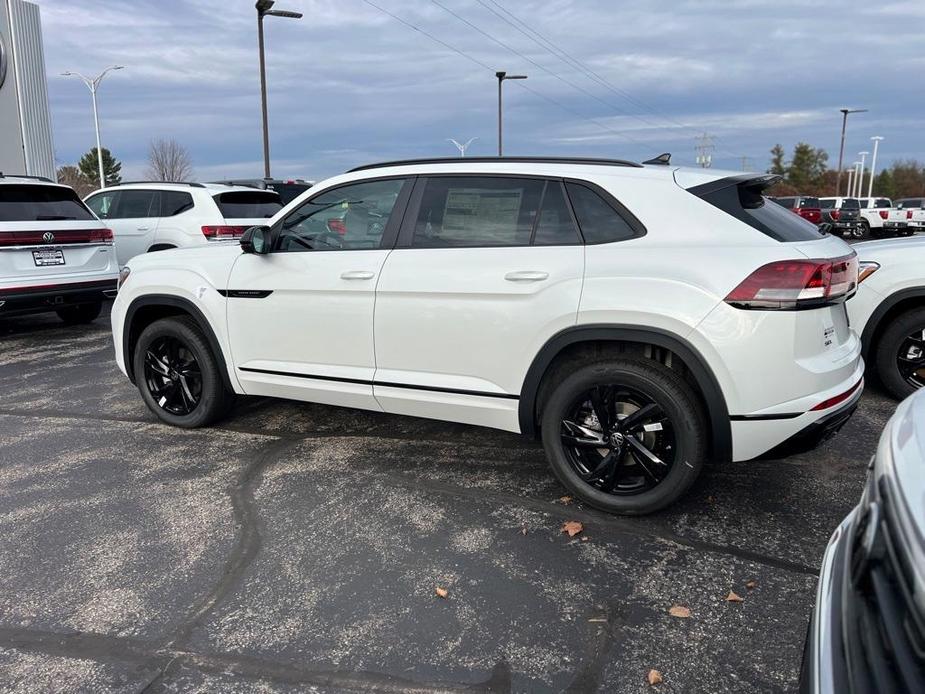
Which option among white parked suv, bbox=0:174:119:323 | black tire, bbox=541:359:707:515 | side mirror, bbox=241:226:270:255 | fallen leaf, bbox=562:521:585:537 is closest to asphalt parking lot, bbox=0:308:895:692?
fallen leaf, bbox=562:521:585:537

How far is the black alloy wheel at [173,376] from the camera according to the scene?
509cm

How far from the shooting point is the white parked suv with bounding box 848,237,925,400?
17.7 ft

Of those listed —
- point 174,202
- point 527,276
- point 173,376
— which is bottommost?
point 173,376

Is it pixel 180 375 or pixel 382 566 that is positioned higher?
pixel 180 375

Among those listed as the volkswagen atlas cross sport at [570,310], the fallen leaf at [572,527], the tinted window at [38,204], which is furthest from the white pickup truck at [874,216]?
the fallen leaf at [572,527]

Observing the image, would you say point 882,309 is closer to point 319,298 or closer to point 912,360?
point 912,360

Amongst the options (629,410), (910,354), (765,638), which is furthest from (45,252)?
(910,354)

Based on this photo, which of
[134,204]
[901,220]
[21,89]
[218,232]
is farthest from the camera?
[901,220]

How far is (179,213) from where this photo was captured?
10109 millimetres

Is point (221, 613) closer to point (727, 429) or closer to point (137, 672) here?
point (137, 672)

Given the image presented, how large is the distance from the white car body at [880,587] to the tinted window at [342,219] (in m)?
3.05

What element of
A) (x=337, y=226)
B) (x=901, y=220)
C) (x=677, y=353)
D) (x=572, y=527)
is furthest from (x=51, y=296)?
(x=901, y=220)

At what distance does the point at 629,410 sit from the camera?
139 inches

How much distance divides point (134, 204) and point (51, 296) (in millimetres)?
3192
